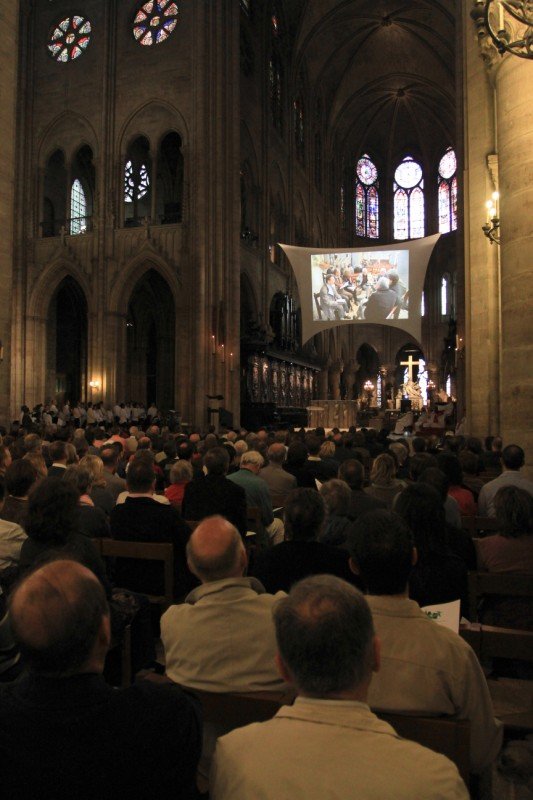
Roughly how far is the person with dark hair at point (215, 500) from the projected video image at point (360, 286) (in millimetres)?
14711

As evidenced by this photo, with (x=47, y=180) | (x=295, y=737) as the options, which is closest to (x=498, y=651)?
(x=295, y=737)

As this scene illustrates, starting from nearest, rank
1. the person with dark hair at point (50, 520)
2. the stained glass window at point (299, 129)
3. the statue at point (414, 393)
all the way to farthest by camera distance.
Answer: the person with dark hair at point (50, 520) < the stained glass window at point (299, 129) < the statue at point (414, 393)

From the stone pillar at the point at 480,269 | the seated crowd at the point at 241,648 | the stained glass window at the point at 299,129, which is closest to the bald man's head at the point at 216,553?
the seated crowd at the point at 241,648

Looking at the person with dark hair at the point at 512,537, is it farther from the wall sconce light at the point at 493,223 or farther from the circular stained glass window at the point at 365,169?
the circular stained glass window at the point at 365,169

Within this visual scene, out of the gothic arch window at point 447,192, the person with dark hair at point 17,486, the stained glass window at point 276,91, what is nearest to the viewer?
the person with dark hair at point 17,486

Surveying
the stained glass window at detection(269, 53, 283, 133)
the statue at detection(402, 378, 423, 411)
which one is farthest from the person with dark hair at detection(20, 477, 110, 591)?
the statue at detection(402, 378, 423, 411)

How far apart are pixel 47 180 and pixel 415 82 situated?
25.1m

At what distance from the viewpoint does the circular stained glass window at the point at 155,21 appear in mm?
26281

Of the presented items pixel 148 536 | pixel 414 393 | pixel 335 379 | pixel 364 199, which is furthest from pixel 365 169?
pixel 148 536

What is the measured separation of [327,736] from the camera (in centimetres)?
138

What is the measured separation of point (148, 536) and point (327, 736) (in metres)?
3.10

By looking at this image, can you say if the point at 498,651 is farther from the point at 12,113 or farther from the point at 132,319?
the point at 132,319

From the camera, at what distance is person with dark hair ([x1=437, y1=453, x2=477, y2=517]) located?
5.82m

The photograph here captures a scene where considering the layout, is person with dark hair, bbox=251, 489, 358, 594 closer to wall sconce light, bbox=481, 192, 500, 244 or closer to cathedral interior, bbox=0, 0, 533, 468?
wall sconce light, bbox=481, 192, 500, 244
